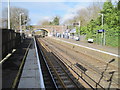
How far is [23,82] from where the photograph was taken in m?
8.31

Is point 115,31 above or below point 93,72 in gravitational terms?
above

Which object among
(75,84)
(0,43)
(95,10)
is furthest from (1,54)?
(95,10)

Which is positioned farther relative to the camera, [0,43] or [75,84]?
[0,43]

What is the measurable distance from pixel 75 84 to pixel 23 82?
Answer: 284 centimetres

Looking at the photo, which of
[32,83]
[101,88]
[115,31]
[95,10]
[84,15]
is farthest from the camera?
[84,15]

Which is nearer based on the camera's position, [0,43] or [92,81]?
[92,81]

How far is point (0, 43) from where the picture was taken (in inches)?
521

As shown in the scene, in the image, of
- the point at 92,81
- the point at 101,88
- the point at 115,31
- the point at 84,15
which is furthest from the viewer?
the point at 84,15

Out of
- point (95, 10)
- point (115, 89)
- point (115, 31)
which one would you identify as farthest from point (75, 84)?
point (95, 10)

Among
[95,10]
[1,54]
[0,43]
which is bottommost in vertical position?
[1,54]

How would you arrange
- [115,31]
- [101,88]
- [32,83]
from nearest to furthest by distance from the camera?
[32,83] → [101,88] → [115,31]

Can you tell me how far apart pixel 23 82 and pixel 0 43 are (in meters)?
5.99

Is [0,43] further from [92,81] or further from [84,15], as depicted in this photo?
[84,15]

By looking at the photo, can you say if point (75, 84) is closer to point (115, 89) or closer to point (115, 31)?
point (115, 89)
